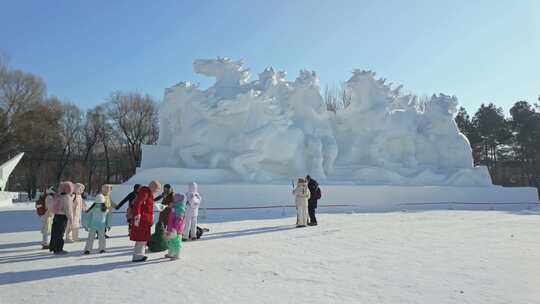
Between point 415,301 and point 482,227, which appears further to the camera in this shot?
point 482,227

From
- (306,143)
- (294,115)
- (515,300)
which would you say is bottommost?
(515,300)

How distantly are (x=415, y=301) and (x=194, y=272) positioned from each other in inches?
96.1

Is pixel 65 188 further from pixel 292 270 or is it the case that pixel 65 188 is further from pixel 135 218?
pixel 292 270

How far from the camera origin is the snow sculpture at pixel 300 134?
14672 millimetres

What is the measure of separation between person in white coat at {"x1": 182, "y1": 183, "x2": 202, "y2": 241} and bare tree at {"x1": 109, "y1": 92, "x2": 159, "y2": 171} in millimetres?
23633

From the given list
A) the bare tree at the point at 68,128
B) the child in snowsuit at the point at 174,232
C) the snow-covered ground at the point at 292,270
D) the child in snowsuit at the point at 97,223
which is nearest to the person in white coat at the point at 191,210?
the snow-covered ground at the point at 292,270

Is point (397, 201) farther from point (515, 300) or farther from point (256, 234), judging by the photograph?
point (515, 300)

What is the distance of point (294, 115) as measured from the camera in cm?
1717

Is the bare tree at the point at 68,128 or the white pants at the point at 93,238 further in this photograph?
the bare tree at the point at 68,128

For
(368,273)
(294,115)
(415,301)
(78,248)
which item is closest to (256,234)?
(78,248)

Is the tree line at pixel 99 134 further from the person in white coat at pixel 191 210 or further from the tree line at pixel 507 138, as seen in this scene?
the person in white coat at pixel 191 210

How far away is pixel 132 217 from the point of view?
538 centimetres

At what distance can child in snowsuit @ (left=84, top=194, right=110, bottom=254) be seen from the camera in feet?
19.5

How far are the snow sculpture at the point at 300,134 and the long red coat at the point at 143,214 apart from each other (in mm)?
8121
